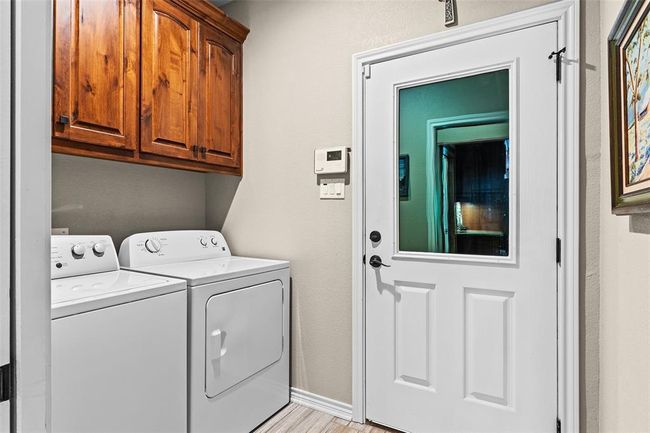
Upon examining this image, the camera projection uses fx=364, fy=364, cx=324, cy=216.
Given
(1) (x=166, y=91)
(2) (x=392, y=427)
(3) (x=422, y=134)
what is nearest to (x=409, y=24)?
(3) (x=422, y=134)

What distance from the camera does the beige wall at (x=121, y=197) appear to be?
1.92 meters

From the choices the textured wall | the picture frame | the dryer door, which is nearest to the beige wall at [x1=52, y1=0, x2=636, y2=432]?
the textured wall

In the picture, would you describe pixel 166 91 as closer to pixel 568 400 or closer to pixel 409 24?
pixel 409 24

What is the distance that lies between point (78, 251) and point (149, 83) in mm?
916

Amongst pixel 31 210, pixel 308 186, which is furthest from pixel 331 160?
pixel 31 210

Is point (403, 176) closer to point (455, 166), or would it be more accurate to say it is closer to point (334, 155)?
point (455, 166)

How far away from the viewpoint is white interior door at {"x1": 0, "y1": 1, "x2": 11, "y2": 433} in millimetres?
555

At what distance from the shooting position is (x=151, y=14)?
192 centimetres

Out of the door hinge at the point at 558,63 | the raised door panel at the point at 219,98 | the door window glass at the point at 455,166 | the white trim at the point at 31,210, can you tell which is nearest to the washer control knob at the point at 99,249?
the raised door panel at the point at 219,98

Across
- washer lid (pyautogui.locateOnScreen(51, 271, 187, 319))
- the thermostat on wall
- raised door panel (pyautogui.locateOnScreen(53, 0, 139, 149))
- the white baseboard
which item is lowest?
the white baseboard

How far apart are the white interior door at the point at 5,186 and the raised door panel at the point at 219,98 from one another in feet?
5.49

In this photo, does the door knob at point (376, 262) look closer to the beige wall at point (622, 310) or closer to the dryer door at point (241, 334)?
the dryer door at point (241, 334)

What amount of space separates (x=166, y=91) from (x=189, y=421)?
166 centimetres

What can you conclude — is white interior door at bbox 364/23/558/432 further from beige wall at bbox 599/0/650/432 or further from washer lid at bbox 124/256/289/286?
washer lid at bbox 124/256/289/286
